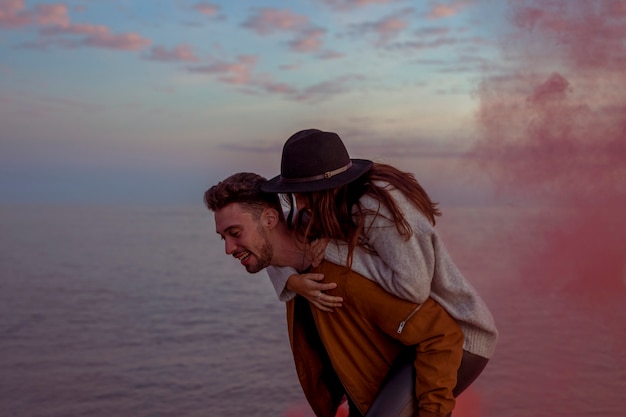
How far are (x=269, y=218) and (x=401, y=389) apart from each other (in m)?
0.78

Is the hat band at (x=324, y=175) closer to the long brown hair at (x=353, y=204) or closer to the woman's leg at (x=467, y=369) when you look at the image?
the long brown hair at (x=353, y=204)

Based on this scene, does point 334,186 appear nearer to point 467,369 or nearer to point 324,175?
point 324,175

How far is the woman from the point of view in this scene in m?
2.93

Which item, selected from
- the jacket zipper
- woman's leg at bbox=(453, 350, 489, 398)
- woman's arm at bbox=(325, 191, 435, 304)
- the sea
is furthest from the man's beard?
the sea

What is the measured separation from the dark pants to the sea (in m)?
3.02

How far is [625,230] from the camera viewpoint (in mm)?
8648

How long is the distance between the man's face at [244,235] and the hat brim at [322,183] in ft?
0.48

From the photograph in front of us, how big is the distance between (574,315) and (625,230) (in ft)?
10.2

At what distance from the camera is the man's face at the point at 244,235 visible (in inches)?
125

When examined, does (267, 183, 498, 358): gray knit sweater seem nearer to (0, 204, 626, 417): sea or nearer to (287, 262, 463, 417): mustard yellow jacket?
(287, 262, 463, 417): mustard yellow jacket

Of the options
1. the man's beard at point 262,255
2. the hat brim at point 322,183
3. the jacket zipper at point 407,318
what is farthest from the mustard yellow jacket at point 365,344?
the hat brim at point 322,183

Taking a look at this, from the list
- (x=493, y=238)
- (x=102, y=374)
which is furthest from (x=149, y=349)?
(x=493, y=238)

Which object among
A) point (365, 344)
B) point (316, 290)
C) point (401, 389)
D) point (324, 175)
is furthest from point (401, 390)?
point (324, 175)

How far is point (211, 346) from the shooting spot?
32.9 ft
